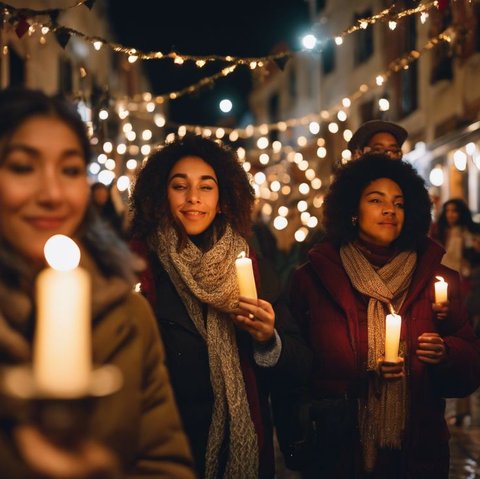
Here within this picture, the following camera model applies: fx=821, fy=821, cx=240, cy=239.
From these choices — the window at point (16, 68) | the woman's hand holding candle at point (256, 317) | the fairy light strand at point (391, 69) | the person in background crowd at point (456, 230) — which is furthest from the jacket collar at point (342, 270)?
the window at point (16, 68)

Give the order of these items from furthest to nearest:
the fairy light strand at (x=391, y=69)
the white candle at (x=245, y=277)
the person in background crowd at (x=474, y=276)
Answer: the person in background crowd at (x=474, y=276), the fairy light strand at (x=391, y=69), the white candle at (x=245, y=277)

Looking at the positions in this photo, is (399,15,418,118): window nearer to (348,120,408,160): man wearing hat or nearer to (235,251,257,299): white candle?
(348,120,408,160): man wearing hat

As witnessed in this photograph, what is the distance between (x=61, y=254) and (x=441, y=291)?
8.75 ft

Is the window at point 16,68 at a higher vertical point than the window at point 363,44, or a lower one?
lower

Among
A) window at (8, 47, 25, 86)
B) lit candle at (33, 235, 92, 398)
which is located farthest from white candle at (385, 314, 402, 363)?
window at (8, 47, 25, 86)

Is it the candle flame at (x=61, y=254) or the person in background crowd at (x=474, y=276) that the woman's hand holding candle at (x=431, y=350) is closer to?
the candle flame at (x=61, y=254)

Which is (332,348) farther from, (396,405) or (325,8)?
(325,8)

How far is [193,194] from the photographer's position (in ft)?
12.4

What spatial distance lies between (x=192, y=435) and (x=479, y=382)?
1.55m

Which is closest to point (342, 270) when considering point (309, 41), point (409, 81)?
point (309, 41)

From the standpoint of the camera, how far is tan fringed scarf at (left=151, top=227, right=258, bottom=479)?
3.36 meters

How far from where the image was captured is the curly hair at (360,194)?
14.2ft

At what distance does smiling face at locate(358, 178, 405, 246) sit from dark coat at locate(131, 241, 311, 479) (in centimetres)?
83

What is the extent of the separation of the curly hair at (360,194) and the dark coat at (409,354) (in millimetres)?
244
